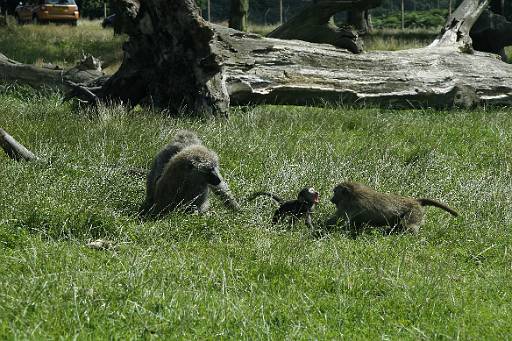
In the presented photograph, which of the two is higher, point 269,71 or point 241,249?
point 269,71

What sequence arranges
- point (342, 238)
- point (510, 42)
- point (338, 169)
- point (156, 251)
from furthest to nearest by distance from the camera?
point (510, 42), point (338, 169), point (342, 238), point (156, 251)

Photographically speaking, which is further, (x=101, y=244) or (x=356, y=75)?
(x=356, y=75)

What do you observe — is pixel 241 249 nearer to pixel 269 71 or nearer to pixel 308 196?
pixel 308 196

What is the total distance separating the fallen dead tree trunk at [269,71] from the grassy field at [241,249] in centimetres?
139

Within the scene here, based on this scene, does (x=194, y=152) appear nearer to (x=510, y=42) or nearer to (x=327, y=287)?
(x=327, y=287)

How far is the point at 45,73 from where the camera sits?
14.2 m

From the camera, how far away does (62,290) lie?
4730 mm

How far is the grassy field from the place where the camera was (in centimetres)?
459

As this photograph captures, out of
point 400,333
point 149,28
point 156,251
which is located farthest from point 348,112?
point 400,333

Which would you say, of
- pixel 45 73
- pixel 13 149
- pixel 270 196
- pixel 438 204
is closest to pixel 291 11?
pixel 45 73

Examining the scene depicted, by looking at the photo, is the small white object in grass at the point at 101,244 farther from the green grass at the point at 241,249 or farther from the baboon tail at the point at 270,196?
the baboon tail at the point at 270,196

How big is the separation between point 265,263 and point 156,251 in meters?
0.86

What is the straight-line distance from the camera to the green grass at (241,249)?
4.59 meters

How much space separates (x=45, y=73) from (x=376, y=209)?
29.4 ft
